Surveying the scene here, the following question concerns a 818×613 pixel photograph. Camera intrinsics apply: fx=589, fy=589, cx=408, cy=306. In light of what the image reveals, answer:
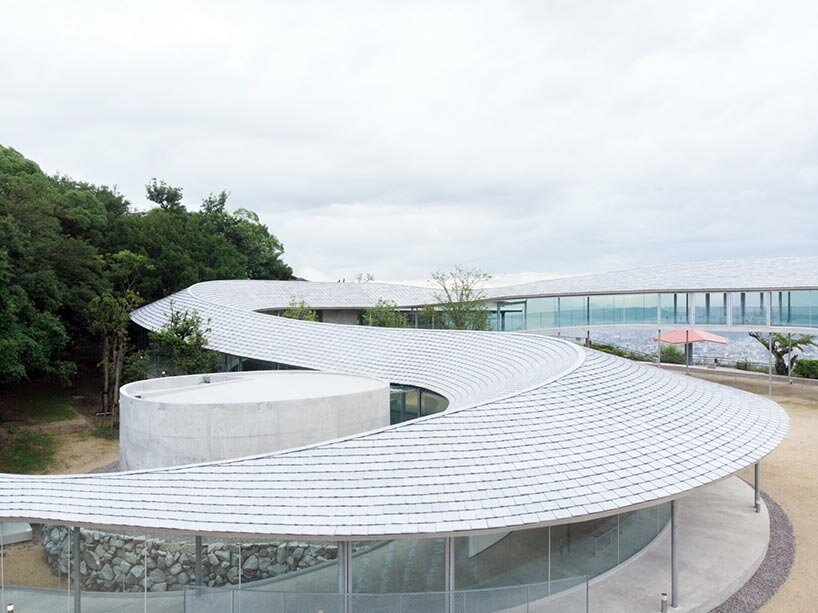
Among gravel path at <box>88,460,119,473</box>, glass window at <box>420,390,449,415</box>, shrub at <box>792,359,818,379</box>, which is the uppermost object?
glass window at <box>420,390,449,415</box>

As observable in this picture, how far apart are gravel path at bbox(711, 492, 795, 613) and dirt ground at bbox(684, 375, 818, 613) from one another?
0.43ft

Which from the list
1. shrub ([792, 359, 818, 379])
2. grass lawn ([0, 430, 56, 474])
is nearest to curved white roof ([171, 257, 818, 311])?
shrub ([792, 359, 818, 379])

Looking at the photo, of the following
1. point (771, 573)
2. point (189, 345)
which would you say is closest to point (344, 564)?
point (771, 573)

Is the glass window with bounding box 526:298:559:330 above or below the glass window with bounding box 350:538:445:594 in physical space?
above

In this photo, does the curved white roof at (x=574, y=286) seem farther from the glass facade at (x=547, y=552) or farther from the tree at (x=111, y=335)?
the glass facade at (x=547, y=552)

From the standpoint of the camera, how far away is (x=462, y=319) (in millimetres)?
38812

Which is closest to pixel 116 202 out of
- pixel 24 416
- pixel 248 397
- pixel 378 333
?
pixel 24 416

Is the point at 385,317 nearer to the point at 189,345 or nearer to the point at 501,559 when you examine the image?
the point at 189,345

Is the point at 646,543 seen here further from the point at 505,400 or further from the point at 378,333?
the point at 378,333

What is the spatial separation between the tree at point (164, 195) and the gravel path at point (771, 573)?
62785 millimetres

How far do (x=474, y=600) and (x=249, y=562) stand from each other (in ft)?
12.9

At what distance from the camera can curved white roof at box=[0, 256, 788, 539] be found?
911cm

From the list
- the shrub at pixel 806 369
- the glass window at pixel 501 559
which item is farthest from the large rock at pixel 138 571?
the shrub at pixel 806 369

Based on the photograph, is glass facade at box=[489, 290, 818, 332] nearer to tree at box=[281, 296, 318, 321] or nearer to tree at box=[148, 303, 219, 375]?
tree at box=[281, 296, 318, 321]
